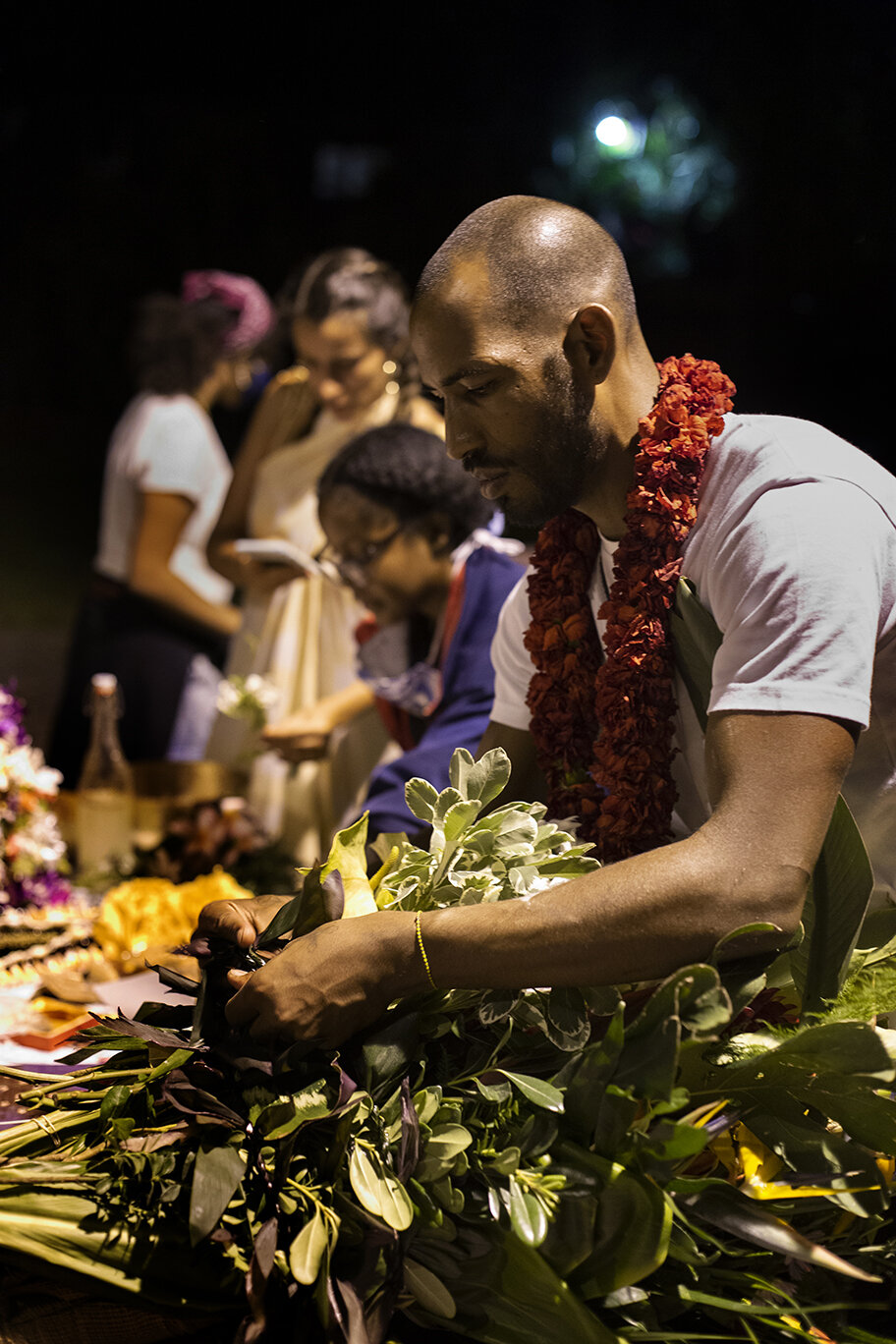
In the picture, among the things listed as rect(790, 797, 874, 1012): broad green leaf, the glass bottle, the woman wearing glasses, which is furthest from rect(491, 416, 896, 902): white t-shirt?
the glass bottle

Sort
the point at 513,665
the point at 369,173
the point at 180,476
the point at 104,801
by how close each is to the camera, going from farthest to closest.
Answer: the point at 180,476
the point at 369,173
the point at 104,801
the point at 513,665

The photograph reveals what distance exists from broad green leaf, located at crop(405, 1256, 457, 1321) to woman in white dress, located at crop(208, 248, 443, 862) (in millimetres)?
2140

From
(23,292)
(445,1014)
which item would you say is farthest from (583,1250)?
(23,292)

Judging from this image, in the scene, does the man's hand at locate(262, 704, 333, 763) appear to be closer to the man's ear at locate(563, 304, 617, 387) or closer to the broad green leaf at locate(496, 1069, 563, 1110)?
the man's ear at locate(563, 304, 617, 387)

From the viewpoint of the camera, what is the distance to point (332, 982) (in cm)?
101

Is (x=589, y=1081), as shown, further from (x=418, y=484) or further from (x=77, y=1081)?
(x=418, y=484)

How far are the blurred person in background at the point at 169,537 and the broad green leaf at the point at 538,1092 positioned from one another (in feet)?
10.2

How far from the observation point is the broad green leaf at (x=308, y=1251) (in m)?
A: 0.89

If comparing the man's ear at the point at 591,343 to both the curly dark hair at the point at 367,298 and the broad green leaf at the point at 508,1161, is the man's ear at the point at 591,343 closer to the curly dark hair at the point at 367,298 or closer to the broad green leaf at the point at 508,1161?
the broad green leaf at the point at 508,1161

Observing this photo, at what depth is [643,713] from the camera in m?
1.29

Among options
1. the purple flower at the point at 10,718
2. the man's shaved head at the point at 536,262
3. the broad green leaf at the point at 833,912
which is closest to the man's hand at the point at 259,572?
the purple flower at the point at 10,718

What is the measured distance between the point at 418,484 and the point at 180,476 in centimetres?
184

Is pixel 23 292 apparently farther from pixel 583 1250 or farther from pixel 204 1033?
pixel 583 1250

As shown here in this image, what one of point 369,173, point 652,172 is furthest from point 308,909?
point 369,173
